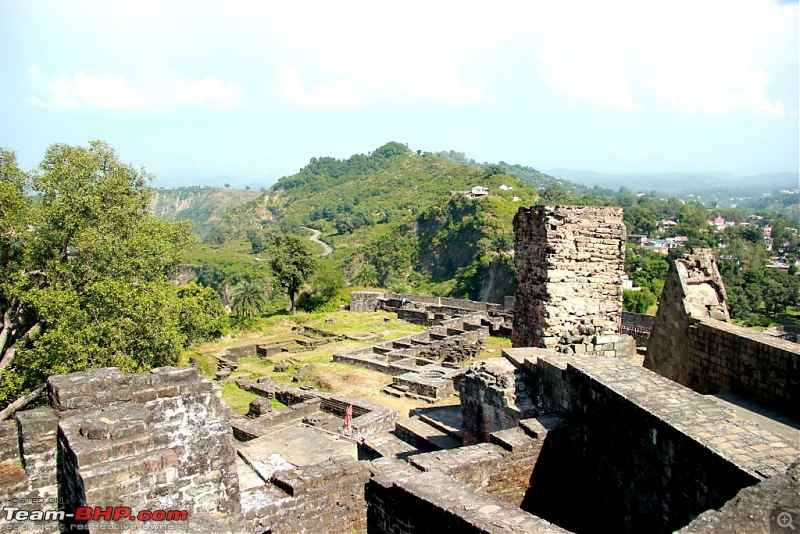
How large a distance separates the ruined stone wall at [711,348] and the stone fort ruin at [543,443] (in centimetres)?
2

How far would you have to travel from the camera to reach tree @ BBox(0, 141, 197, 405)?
531 inches

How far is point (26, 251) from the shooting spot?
14.4 m

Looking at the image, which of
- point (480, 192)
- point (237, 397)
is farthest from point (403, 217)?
point (237, 397)

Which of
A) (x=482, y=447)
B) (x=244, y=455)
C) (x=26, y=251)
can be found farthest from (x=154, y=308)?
(x=482, y=447)

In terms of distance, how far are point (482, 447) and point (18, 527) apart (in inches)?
165

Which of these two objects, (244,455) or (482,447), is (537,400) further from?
(244,455)

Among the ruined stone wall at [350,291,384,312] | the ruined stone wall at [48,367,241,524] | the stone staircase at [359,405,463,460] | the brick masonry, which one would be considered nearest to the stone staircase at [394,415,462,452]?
the stone staircase at [359,405,463,460]

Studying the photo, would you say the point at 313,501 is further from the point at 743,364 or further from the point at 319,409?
the point at 319,409

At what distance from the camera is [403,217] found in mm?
105000

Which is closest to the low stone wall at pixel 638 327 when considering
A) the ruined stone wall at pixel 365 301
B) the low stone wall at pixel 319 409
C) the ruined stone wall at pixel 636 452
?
the low stone wall at pixel 319 409

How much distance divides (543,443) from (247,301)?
30.9 m

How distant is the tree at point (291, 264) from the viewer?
36.4m

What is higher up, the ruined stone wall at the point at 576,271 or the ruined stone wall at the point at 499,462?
the ruined stone wall at the point at 576,271

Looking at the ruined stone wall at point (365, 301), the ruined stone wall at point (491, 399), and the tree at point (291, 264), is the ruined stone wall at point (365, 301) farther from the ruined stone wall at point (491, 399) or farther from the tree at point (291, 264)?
the ruined stone wall at point (491, 399)
